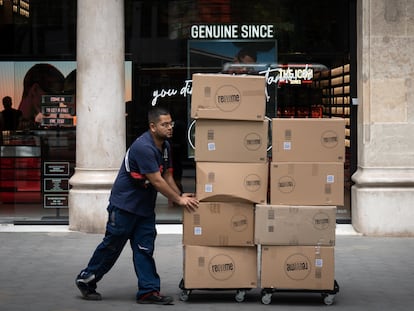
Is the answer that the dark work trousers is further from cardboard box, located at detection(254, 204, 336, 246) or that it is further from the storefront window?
the storefront window

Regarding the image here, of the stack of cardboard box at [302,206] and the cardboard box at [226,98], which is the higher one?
the cardboard box at [226,98]

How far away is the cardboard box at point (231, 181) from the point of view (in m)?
8.26

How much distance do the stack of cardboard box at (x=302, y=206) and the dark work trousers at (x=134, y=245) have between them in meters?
0.97

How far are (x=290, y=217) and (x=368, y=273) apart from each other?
202 centimetres

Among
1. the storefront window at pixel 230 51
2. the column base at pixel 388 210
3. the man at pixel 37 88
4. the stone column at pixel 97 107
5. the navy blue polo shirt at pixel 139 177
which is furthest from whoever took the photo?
the man at pixel 37 88

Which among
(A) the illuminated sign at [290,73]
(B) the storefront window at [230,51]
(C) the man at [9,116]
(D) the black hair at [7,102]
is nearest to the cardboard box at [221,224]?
(B) the storefront window at [230,51]

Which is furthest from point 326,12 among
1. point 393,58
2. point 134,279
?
point 134,279

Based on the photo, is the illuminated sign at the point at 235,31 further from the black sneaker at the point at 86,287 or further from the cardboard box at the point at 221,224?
the black sneaker at the point at 86,287

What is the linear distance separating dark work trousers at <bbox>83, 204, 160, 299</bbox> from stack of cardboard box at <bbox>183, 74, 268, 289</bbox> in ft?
1.18

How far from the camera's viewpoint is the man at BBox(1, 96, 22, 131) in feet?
46.6

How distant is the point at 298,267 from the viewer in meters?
8.37

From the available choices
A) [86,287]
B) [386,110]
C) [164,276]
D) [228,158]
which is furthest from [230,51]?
[86,287]

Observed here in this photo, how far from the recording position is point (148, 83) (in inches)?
538

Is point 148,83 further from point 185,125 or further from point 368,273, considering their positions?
point 368,273
